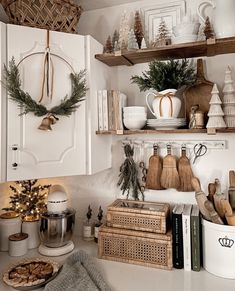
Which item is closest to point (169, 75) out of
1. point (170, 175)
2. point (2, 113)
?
point (170, 175)

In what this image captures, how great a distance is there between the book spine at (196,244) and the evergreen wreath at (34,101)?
2.49 ft

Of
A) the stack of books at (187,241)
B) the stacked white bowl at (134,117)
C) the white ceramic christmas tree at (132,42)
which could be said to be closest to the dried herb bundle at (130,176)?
the stacked white bowl at (134,117)

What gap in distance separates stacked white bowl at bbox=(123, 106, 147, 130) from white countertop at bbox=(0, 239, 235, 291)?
67 centimetres

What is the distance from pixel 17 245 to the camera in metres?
1.24

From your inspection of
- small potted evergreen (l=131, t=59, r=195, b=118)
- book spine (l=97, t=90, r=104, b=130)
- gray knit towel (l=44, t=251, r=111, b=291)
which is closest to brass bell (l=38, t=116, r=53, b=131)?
book spine (l=97, t=90, r=104, b=130)

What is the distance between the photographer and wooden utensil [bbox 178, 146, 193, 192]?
127 centimetres

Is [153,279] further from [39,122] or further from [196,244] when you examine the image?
[39,122]

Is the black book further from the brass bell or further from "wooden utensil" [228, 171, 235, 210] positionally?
the brass bell

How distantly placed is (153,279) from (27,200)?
2.54 ft

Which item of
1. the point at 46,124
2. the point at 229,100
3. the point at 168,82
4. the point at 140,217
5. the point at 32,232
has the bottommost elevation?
the point at 32,232

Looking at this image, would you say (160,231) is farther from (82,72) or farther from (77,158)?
(82,72)

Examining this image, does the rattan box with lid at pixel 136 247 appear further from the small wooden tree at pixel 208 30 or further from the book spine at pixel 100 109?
the small wooden tree at pixel 208 30

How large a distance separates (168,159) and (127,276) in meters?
0.59

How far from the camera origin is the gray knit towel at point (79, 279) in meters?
0.91
